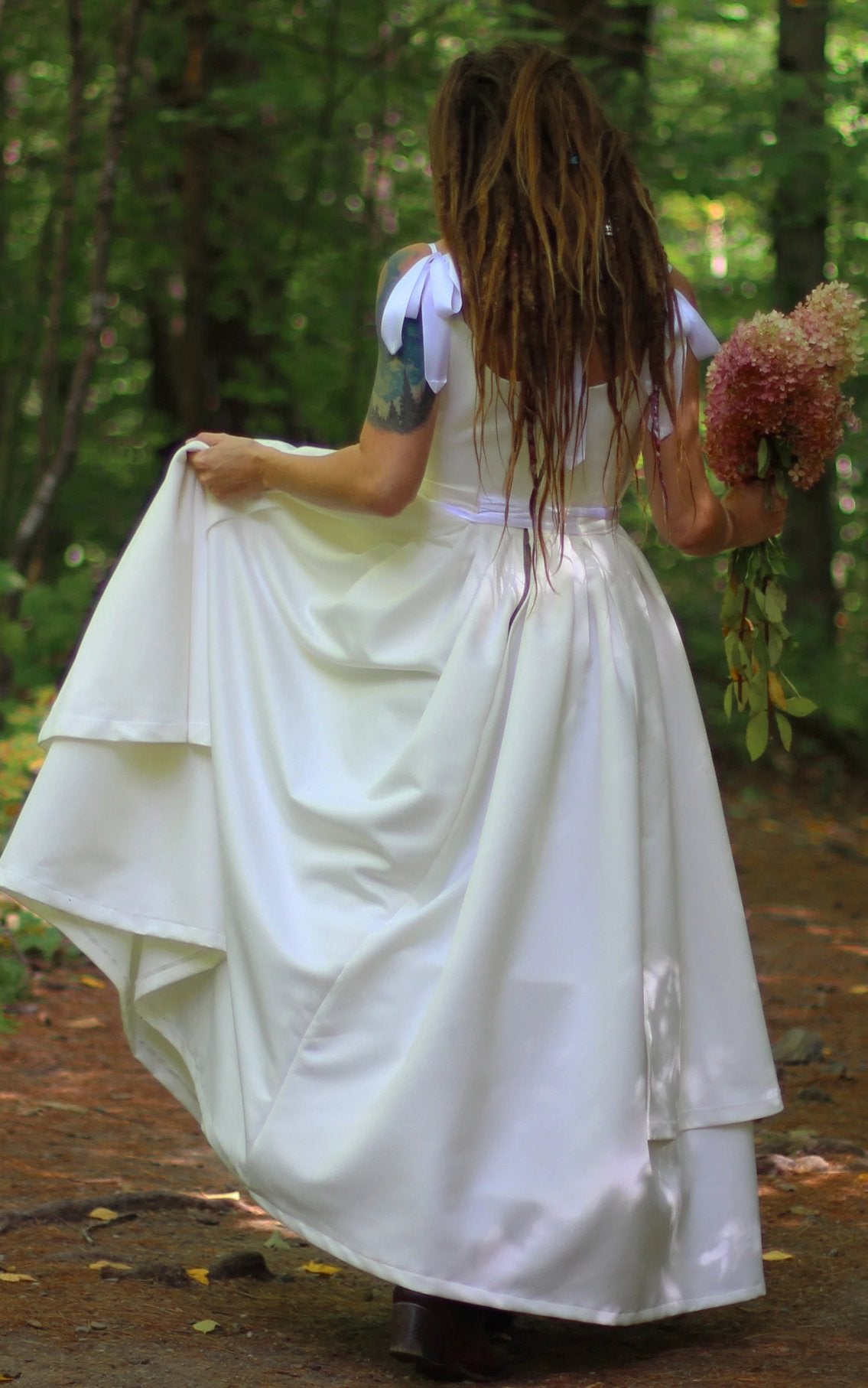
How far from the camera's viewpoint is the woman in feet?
9.23

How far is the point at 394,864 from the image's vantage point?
9.67 feet

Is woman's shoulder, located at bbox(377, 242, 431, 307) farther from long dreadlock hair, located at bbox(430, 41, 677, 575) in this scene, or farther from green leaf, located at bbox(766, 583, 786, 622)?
green leaf, located at bbox(766, 583, 786, 622)

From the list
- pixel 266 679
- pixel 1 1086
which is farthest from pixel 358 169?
pixel 266 679

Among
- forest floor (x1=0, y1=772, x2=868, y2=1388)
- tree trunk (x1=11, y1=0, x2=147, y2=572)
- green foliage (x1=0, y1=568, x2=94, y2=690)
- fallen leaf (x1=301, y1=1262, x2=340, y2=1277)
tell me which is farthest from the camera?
green foliage (x1=0, y1=568, x2=94, y2=690)

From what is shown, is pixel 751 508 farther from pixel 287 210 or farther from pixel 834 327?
pixel 287 210

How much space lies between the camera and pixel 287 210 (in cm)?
1125

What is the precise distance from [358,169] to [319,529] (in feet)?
27.1

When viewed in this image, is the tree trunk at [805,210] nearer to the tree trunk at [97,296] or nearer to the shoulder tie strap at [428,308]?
the tree trunk at [97,296]

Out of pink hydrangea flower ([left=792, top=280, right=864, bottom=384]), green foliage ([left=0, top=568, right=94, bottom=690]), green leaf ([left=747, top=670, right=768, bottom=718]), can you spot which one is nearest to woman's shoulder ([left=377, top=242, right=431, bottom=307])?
pink hydrangea flower ([left=792, top=280, right=864, bottom=384])

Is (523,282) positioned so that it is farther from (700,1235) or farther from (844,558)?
(844,558)

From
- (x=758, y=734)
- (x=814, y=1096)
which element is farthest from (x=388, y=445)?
(x=814, y=1096)

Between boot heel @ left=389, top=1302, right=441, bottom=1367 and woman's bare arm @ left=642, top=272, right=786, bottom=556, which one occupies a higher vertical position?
woman's bare arm @ left=642, top=272, right=786, bottom=556

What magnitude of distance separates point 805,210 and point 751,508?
7.38m

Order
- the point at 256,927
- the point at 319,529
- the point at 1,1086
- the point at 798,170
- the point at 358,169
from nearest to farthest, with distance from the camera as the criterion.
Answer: the point at 256,927 → the point at 319,529 → the point at 1,1086 → the point at 798,170 → the point at 358,169
